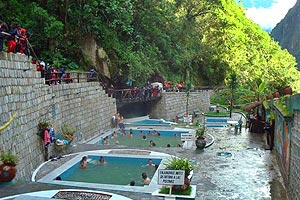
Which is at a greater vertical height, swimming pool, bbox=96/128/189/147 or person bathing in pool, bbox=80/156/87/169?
person bathing in pool, bbox=80/156/87/169

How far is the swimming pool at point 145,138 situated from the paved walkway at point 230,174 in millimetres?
3548

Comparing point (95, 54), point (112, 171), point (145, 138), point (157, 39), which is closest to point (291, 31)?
point (157, 39)

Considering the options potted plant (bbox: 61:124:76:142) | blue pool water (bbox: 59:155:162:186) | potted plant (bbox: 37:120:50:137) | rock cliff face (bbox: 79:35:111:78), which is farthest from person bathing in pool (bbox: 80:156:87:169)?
rock cliff face (bbox: 79:35:111:78)

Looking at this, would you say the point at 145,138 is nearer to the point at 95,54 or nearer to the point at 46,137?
the point at 95,54

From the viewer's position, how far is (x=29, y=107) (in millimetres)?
14273

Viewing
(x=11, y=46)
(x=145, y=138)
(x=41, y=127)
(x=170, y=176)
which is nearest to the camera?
(x=170, y=176)

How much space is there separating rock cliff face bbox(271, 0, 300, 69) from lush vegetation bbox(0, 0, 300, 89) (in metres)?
36.0

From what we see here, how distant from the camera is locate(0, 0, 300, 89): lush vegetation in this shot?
2573cm

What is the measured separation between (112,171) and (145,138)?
28.0ft

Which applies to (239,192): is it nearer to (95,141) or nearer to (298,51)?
(95,141)

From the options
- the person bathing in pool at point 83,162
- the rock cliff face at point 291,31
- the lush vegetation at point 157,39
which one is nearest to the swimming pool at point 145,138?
the person bathing in pool at point 83,162

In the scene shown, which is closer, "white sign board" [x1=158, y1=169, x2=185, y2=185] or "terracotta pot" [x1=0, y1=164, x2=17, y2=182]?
"white sign board" [x1=158, y1=169, x2=185, y2=185]

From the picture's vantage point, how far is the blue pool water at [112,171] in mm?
14898

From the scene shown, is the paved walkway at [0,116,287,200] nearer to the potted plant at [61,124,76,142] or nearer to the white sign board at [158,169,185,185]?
the potted plant at [61,124,76,142]
